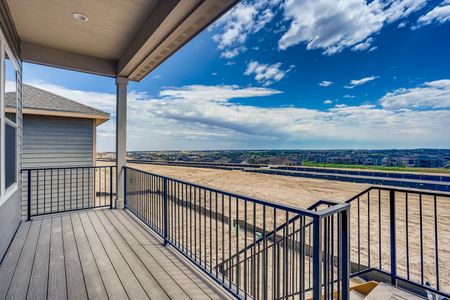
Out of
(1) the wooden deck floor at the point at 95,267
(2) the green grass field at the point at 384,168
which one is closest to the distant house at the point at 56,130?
(1) the wooden deck floor at the point at 95,267

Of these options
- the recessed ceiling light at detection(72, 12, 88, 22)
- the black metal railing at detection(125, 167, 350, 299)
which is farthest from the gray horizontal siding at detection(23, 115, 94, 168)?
the recessed ceiling light at detection(72, 12, 88, 22)

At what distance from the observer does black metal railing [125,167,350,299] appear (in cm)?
140

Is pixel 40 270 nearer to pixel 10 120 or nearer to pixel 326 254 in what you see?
pixel 10 120

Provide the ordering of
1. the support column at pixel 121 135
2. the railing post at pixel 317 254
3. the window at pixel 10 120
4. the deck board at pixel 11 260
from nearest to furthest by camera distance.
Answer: the railing post at pixel 317 254, the deck board at pixel 11 260, the window at pixel 10 120, the support column at pixel 121 135

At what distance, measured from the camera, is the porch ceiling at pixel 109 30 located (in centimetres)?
264

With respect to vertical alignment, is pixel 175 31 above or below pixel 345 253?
above

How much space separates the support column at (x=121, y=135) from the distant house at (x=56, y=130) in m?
1.82

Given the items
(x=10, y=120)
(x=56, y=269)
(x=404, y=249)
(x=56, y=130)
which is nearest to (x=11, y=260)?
(x=56, y=269)

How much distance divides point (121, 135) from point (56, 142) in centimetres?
266

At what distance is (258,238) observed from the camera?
7.88ft

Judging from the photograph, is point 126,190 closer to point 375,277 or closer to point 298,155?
point 375,277

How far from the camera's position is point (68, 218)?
416cm

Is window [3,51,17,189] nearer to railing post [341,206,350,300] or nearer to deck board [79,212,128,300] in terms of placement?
deck board [79,212,128,300]

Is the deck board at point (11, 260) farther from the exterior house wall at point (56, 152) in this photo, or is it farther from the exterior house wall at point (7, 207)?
the exterior house wall at point (56, 152)
